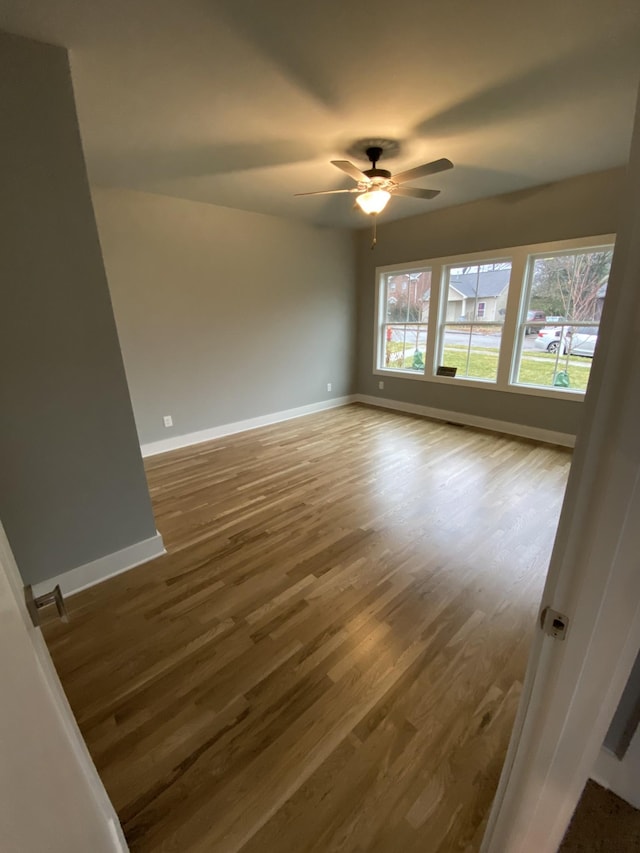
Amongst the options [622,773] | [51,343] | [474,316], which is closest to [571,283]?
[474,316]

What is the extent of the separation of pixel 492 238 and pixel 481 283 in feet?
1.60

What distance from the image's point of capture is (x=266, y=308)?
468 cm

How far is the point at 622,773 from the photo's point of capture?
1110mm

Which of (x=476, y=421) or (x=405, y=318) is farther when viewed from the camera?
(x=405, y=318)

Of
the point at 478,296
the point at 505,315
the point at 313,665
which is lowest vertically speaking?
the point at 313,665

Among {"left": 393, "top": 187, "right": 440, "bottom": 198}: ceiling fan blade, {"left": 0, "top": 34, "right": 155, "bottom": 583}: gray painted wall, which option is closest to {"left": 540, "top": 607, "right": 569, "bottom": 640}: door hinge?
{"left": 0, "top": 34, "right": 155, "bottom": 583}: gray painted wall

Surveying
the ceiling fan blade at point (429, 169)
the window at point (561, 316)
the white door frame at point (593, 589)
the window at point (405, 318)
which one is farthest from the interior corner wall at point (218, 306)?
the white door frame at point (593, 589)

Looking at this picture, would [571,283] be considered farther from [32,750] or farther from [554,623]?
[32,750]

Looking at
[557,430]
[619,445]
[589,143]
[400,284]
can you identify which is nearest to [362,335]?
[400,284]

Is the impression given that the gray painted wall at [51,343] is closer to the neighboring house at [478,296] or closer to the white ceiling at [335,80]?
the white ceiling at [335,80]

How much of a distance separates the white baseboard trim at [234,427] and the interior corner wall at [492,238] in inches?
31.9

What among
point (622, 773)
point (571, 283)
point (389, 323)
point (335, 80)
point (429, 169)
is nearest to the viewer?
point (622, 773)

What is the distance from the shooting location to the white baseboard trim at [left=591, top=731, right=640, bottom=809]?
1.07 m

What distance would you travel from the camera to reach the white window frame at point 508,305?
3.85 metres
